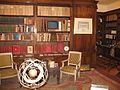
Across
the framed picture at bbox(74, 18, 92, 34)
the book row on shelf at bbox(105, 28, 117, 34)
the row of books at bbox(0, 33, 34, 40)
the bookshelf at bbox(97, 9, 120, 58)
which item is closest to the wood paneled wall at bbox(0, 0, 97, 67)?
the framed picture at bbox(74, 18, 92, 34)

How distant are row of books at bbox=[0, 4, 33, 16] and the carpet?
1.96m

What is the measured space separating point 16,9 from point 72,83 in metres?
2.70

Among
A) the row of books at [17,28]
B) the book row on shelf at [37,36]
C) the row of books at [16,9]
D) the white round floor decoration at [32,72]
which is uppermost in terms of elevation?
the row of books at [16,9]

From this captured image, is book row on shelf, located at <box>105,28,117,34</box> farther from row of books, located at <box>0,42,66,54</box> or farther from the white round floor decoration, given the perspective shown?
the white round floor decoration

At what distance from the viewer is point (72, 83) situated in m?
4.08

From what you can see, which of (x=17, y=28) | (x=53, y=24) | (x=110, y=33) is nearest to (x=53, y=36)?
(x=53, y=24)

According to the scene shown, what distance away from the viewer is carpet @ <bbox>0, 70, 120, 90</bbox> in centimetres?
378

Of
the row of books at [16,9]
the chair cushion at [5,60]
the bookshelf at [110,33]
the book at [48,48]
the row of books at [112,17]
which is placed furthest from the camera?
the row of books at [112,17]

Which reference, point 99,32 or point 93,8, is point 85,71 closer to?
point 93,8

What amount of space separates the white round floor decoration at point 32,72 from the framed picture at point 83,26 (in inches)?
134

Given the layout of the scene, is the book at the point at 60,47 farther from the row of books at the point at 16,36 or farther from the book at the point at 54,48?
the row of books at the point at 16,36

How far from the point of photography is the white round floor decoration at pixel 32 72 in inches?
73.7

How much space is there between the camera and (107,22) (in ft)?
25.2

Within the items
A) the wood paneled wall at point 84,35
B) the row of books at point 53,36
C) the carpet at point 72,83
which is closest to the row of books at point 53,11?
the wood paneled wall at point 84,35
